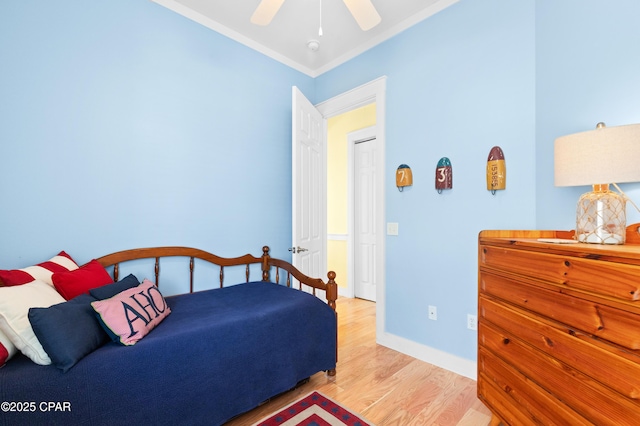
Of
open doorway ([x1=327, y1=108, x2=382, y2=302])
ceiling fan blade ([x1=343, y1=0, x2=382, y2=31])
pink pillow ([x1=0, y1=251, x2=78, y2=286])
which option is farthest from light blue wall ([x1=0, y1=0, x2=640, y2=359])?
open doorway ([x1=327, y1=108, x2=382, y2=302])

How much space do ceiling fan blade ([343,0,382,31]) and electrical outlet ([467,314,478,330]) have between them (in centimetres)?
204

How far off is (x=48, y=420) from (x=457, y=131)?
2694 millimetres

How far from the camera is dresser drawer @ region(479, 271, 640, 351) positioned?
0.86 m

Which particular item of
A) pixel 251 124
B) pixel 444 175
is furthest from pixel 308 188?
pixel 444 175

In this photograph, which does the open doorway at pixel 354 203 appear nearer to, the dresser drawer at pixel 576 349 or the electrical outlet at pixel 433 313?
the electrical outlet at pixel 433 313

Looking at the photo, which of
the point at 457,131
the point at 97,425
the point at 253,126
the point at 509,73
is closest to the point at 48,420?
the point at 97,425

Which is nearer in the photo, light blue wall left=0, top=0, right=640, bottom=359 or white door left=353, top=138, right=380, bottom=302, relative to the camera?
light blue wall left=0, top=0, right=640, bottom=359

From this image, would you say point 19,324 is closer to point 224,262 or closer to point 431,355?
point 224,262

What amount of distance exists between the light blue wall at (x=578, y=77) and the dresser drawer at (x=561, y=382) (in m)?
0.81

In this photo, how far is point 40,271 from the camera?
153 cm

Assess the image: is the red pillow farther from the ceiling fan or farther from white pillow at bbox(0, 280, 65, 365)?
the ceiling fan

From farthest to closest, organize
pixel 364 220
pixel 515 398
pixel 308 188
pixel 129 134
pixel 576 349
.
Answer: pixel 364 220 → pixel 308 188 → pixel 129 134 → pixel 515 398 → pixel 576 349

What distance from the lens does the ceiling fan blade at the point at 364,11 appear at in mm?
1538

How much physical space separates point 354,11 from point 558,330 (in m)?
1.79
